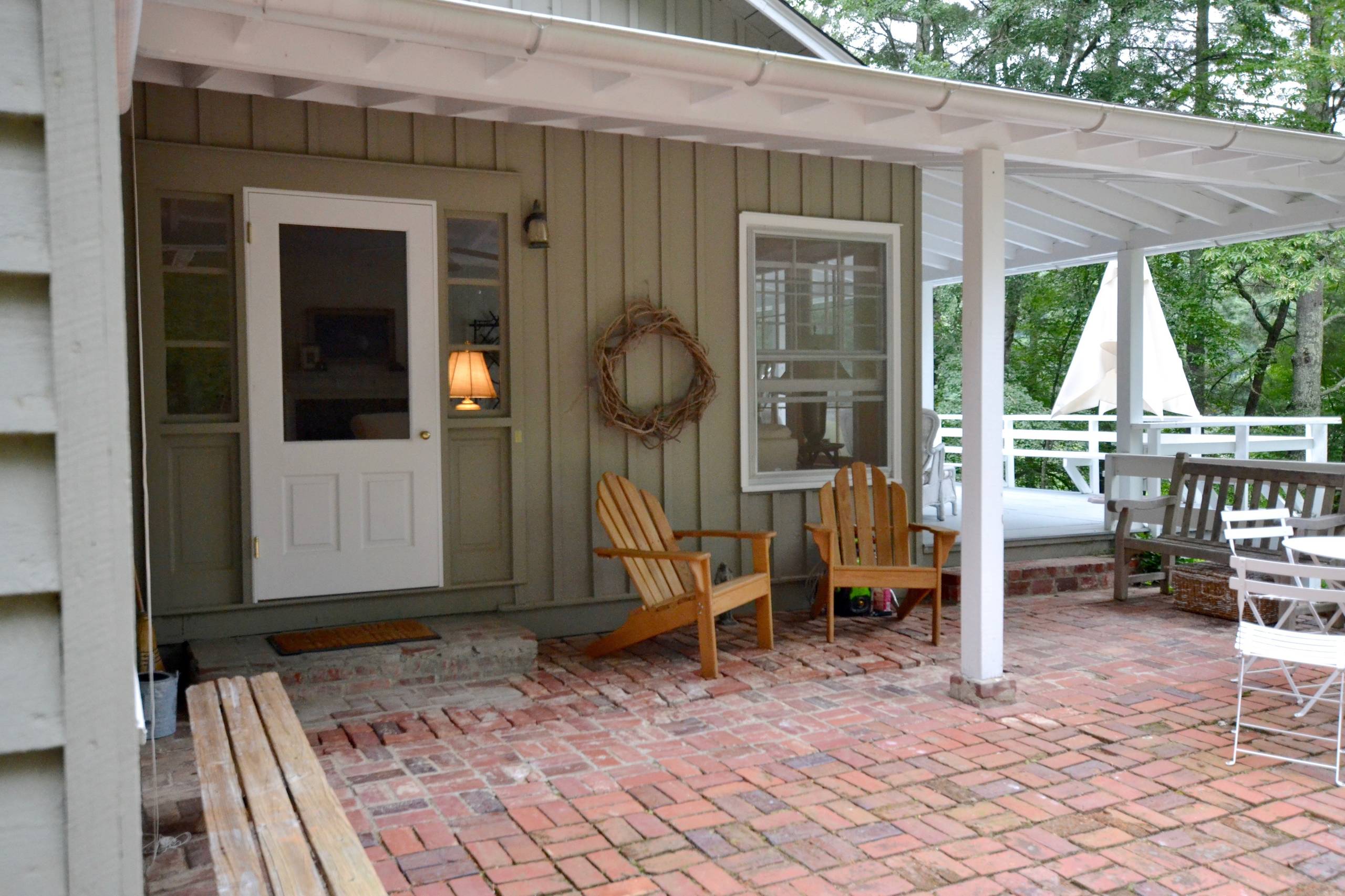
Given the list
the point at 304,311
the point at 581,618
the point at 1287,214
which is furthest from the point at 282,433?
the point at 1287,214

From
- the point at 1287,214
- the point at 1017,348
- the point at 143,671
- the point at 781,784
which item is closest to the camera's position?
the point at 781,784

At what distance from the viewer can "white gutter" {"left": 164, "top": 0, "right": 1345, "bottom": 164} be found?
3148 mm

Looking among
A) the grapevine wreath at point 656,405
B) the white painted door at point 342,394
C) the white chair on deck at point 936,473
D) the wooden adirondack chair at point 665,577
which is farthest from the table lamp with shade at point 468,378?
the white chair on deck at point 936,473

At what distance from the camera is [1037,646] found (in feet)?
18.5

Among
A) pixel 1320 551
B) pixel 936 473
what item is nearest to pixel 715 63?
pixel 1320 551

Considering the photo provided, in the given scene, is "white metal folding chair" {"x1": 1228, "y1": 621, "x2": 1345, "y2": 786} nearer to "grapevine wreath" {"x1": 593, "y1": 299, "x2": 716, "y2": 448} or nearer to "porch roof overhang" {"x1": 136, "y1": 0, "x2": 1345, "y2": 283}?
"porch roof overhang" {"x1": 136, "y1": 0, "x2": 1345, "y2": 283}

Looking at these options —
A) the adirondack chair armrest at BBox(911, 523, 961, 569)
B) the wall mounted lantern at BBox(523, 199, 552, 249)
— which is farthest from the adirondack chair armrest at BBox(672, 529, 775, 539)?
the wall mounted lantern at BBox(523, 199, 552, 249)

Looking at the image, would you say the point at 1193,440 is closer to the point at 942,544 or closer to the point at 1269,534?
the point at 1269,534

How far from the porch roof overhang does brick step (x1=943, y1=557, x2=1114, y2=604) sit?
8.22 ft

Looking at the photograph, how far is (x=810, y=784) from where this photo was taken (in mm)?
3664

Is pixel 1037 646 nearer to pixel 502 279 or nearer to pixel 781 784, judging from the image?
pixel 781 784

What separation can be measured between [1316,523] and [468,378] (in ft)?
15.2

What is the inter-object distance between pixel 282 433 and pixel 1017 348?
14829 mm

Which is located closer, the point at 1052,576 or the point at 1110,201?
the point at 1052,576
